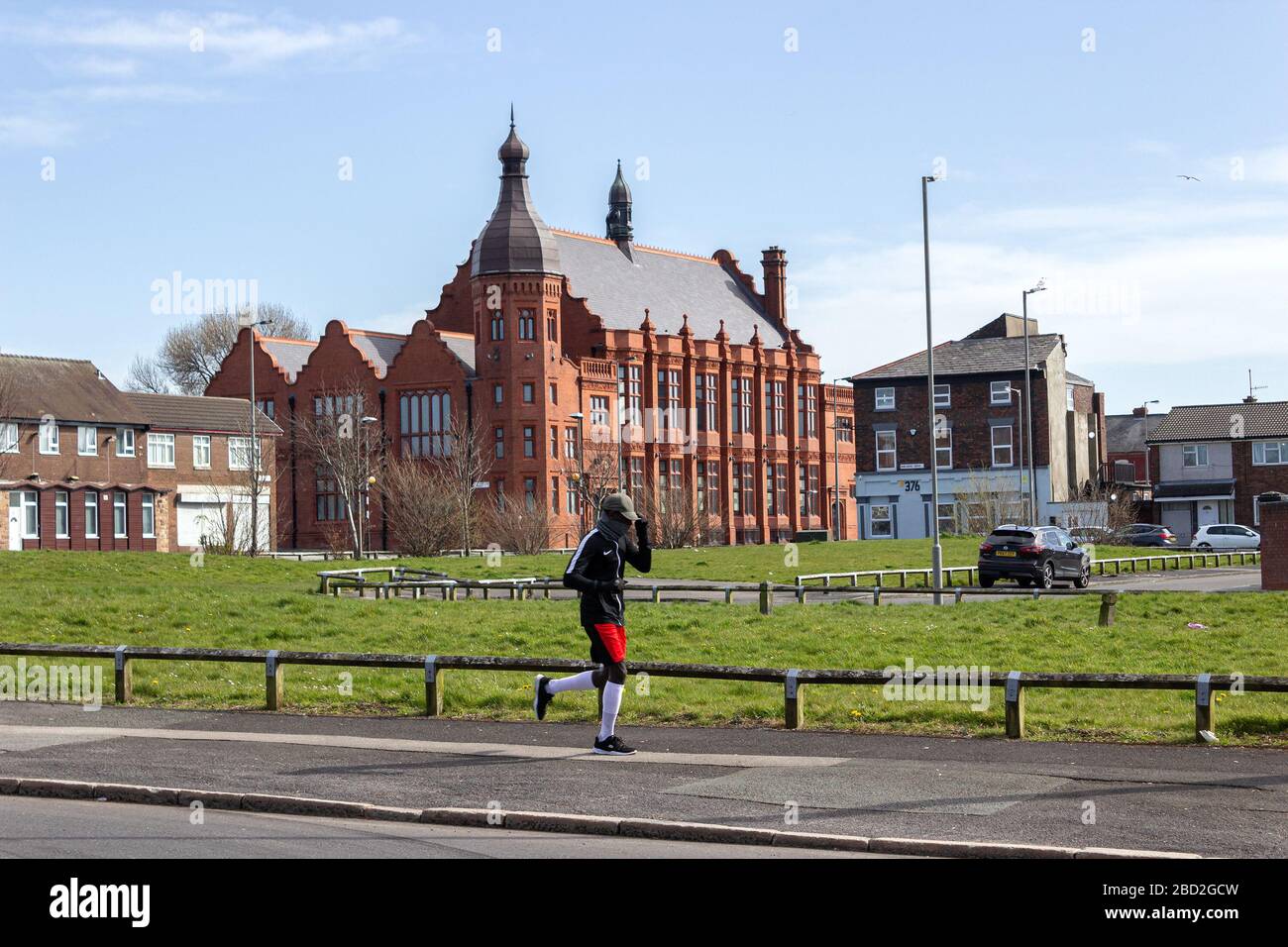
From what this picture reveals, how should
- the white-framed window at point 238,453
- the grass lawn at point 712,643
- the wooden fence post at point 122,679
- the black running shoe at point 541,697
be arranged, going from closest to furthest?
the black running shoe at point 541,697 < the grass lawn at point 712,643 < the wooden fence post at point 122,679 < the white-framed window at point 238,453

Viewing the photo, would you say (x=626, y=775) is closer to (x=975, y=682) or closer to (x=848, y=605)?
(x=975, y=682)

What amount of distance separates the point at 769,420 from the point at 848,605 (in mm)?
67005

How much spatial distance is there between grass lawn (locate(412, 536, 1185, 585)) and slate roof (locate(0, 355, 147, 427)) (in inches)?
965

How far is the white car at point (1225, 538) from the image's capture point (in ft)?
241

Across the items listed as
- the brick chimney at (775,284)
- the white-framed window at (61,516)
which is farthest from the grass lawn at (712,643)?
the brick chimney at (775,284)

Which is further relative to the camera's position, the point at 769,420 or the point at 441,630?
the point at 769,420

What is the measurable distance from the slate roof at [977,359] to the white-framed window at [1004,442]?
10.5ft

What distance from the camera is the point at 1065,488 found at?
93.4 metres

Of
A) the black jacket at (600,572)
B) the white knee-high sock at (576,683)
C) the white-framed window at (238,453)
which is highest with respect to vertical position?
the white-framed window at (238,453)

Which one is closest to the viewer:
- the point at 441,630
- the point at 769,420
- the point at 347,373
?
the point at 441,630

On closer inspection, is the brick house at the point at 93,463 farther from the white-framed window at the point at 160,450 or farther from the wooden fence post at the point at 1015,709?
the wooden fence post at the point at 1015,709

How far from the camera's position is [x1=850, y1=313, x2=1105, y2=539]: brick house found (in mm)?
89562

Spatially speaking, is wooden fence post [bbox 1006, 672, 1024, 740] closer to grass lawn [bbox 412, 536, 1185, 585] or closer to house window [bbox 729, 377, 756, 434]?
grass lawn [bbox 412, 536, 1185, 585]
